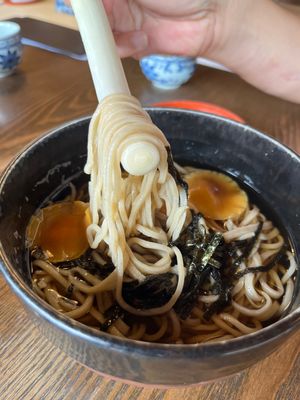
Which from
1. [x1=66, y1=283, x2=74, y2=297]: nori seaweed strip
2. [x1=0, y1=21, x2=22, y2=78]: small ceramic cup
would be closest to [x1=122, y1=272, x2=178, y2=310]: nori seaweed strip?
[x1=66, y1=283, x2=74, y2=297]: nori seaweed strip

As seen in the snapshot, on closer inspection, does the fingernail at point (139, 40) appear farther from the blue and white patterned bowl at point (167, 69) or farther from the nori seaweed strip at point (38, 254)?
the nori seaweed strip at point (38, 254)

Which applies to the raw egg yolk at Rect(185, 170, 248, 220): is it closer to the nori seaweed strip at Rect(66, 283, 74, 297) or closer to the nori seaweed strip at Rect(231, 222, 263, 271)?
the nori seaweed strip at Rect(231, 222, 263, 271)

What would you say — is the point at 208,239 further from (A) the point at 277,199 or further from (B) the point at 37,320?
(B) the point at 37,320

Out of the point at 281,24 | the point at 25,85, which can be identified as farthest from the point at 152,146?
the point at 25,85

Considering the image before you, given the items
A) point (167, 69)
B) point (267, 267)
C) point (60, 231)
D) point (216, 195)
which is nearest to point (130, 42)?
point (167, 69)

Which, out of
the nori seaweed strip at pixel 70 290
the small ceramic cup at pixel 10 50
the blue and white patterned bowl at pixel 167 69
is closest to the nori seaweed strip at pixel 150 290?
the nori seaweed strip at pixel 70 290
